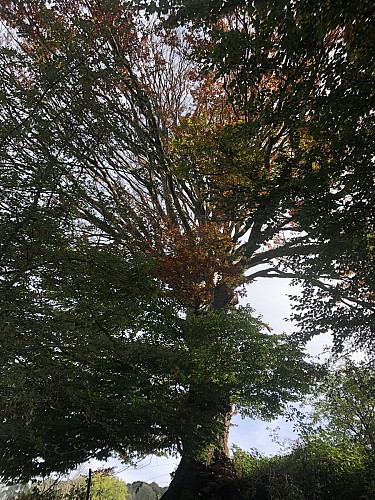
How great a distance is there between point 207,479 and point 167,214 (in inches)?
233

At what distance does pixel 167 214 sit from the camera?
829 cm

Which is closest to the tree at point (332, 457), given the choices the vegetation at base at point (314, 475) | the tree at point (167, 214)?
the vegetation at base at point (314, 475)

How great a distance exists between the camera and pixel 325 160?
3441 millimetres

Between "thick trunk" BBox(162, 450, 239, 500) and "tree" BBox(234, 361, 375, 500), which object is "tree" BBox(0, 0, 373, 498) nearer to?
"thick trunk" BBox(162, 450, 239, 500)

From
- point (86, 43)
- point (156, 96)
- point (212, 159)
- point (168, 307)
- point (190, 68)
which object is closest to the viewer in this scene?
point (86, 43)

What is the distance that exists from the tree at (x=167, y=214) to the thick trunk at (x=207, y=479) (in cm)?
7

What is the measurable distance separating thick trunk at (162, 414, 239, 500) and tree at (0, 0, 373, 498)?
68mm

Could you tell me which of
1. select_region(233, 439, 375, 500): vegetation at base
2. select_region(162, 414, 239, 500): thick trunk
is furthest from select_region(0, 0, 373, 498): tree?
select_region(233, 439, 375, 500): vegetation at base

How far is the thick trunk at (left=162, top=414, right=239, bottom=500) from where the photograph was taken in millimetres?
5789

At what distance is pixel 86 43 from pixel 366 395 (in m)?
7.47

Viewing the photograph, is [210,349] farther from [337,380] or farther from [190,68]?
[190,68]

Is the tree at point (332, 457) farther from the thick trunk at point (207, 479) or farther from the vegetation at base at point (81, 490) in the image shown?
the vegetation at base at point (81, 490)

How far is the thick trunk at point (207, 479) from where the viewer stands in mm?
5789

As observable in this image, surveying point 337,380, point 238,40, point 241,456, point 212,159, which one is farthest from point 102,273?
point 241,456
